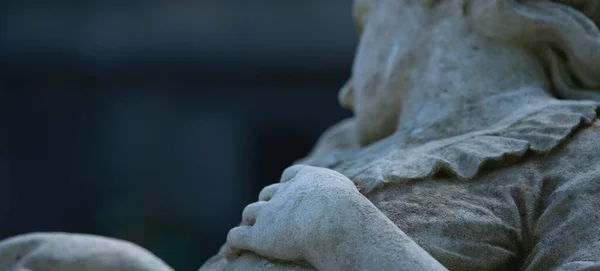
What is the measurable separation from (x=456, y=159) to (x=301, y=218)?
0.52m

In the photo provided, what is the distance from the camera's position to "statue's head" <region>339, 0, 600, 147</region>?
3389mm

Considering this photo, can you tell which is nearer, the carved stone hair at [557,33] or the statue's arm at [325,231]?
the statue's arm at [325,231]

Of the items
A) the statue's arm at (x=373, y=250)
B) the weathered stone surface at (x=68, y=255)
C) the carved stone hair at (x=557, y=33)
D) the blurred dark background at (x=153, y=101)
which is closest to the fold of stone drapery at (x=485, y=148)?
the carved stone hair at (x=557, y=33)

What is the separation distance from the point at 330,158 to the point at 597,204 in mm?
1012

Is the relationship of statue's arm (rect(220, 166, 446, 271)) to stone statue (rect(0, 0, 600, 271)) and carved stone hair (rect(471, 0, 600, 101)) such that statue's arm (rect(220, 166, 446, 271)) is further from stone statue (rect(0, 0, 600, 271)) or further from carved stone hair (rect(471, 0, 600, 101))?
carved stone hair (rect(471, 0, 600, 101))

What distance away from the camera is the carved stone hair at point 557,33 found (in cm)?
337

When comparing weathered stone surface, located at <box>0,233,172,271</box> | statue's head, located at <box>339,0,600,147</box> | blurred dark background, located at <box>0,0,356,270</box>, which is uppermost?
statue's head, located at <box>339,0,600,147</box>

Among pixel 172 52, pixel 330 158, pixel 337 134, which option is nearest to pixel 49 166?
pixel 172 52

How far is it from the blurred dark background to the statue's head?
22.3ft

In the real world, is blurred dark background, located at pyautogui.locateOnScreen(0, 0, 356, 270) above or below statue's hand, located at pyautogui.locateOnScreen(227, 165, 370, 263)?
below

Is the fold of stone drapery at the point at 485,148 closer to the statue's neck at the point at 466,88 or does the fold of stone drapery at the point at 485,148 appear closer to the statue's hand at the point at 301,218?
the statue's neck at the point at 466,88

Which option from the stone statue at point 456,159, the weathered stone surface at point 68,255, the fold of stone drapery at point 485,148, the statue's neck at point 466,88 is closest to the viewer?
the stone statue at point 456,159

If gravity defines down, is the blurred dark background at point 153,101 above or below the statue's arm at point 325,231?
below

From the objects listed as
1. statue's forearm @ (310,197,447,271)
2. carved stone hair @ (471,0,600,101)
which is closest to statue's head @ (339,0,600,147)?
carved stone hair @ (471,0,600,101)
